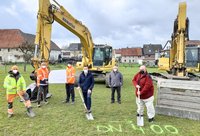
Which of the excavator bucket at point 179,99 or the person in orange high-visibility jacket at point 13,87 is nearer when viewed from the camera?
the excavator bucket at point 179,99

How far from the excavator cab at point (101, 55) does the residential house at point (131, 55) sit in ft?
293

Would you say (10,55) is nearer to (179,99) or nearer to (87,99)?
(87,99)

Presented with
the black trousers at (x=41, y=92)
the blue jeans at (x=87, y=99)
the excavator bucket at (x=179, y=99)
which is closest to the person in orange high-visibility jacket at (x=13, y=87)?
the black trousers at (x=41, y=92)

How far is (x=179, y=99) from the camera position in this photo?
366 inches

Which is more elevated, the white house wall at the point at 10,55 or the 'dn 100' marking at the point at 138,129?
the white house wall at the point at 10,55

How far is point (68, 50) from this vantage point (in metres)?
121

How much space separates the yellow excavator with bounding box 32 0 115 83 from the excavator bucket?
5.89 m

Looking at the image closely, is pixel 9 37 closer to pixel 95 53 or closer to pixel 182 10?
pixel 95 53

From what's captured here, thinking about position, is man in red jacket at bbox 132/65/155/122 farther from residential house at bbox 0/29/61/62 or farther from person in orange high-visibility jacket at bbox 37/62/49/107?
residential house at bbox 0/29/61/62

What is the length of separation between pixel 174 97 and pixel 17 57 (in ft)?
224

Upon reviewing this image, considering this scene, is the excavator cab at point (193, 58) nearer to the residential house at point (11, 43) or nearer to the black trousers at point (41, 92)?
the black trousers at point (41, 92)

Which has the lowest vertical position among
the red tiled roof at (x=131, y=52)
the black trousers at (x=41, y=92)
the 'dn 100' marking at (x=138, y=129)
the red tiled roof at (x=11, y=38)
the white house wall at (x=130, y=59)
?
the 'dn 100' marking at (x=138, y=129)

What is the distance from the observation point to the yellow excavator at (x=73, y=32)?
12820mm

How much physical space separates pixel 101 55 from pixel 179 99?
12.0 m
